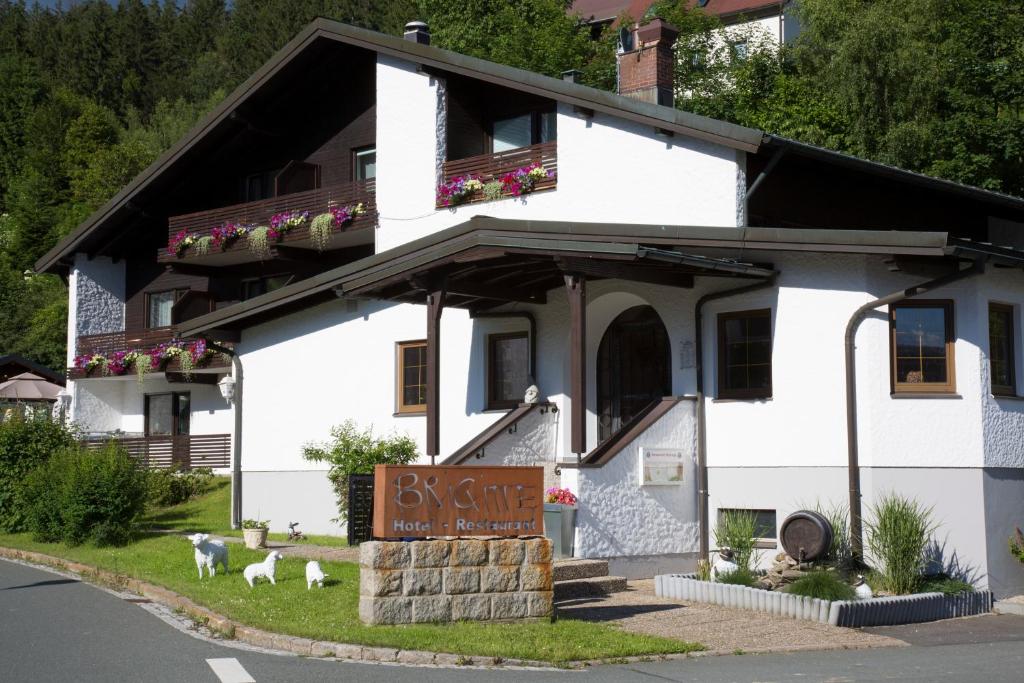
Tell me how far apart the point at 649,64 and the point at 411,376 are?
6.55 metres

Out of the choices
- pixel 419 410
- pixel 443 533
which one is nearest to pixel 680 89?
pixel 419 410

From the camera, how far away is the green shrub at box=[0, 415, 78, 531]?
2298 centimetres

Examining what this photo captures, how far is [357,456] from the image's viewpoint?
19.3 meters

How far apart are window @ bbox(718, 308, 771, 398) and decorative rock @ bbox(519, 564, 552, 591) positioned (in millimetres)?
5490

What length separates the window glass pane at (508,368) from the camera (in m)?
19.6

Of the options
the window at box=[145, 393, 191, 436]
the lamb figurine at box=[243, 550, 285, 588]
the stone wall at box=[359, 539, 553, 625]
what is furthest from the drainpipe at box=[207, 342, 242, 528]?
the window at box=[145, 393, 191, 436]

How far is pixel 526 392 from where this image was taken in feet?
61.9

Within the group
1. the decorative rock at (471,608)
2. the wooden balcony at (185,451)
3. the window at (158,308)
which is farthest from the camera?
the window at (158,308)

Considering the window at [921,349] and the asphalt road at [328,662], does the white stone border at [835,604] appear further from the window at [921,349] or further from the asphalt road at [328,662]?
the window at [921,349]

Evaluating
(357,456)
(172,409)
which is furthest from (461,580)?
(172,409)

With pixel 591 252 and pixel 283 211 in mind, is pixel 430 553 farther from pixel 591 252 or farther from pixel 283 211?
pixel 283 211

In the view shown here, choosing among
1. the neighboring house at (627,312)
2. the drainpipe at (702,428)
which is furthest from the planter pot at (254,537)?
the drainpipe at (702,428)

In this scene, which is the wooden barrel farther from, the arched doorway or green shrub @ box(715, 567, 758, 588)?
the arched doorway

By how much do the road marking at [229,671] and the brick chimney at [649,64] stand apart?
13.6 metres
